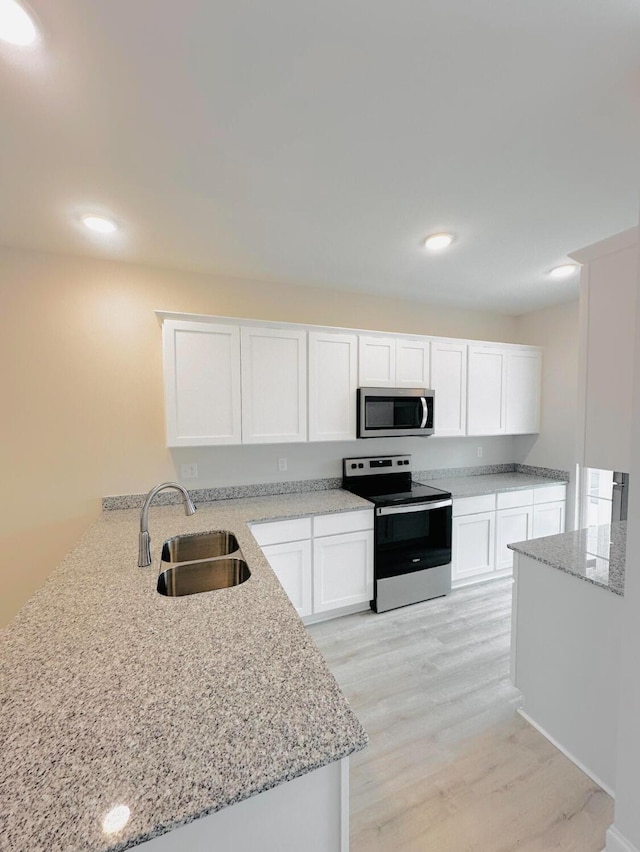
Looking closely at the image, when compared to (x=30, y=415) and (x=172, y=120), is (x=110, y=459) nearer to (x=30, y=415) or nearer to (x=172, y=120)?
(x=30, y=415)

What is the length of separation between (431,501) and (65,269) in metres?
3.21

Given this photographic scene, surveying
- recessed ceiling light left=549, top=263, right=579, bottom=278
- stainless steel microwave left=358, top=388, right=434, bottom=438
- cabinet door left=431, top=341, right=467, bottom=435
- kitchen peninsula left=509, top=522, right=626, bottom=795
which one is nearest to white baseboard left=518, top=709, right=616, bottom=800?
kitchen peninsula left=509, top=522, right=626, bottom=795

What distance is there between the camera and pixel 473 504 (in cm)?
313

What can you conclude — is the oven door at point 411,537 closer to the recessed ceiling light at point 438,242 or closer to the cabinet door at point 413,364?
the cabinet door at point 413,364

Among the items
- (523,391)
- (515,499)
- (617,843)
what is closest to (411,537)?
(515,499)

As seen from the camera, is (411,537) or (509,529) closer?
(411,537)

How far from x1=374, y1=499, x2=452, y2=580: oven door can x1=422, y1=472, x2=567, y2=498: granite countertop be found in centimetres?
28

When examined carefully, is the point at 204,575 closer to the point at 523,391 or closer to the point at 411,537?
the point at 411,537

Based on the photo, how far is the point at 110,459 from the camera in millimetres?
2545

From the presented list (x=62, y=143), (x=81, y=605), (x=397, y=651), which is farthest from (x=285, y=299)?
(x=397, y=651)

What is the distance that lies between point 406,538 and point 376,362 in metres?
1.51

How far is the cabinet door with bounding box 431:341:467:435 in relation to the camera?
3.20 m

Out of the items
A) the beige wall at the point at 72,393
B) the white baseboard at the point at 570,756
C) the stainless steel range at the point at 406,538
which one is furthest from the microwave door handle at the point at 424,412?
the white baseboard at the point at 570,756

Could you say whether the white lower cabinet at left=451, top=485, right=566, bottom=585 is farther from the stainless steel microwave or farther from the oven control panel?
the stainless steel microwave
